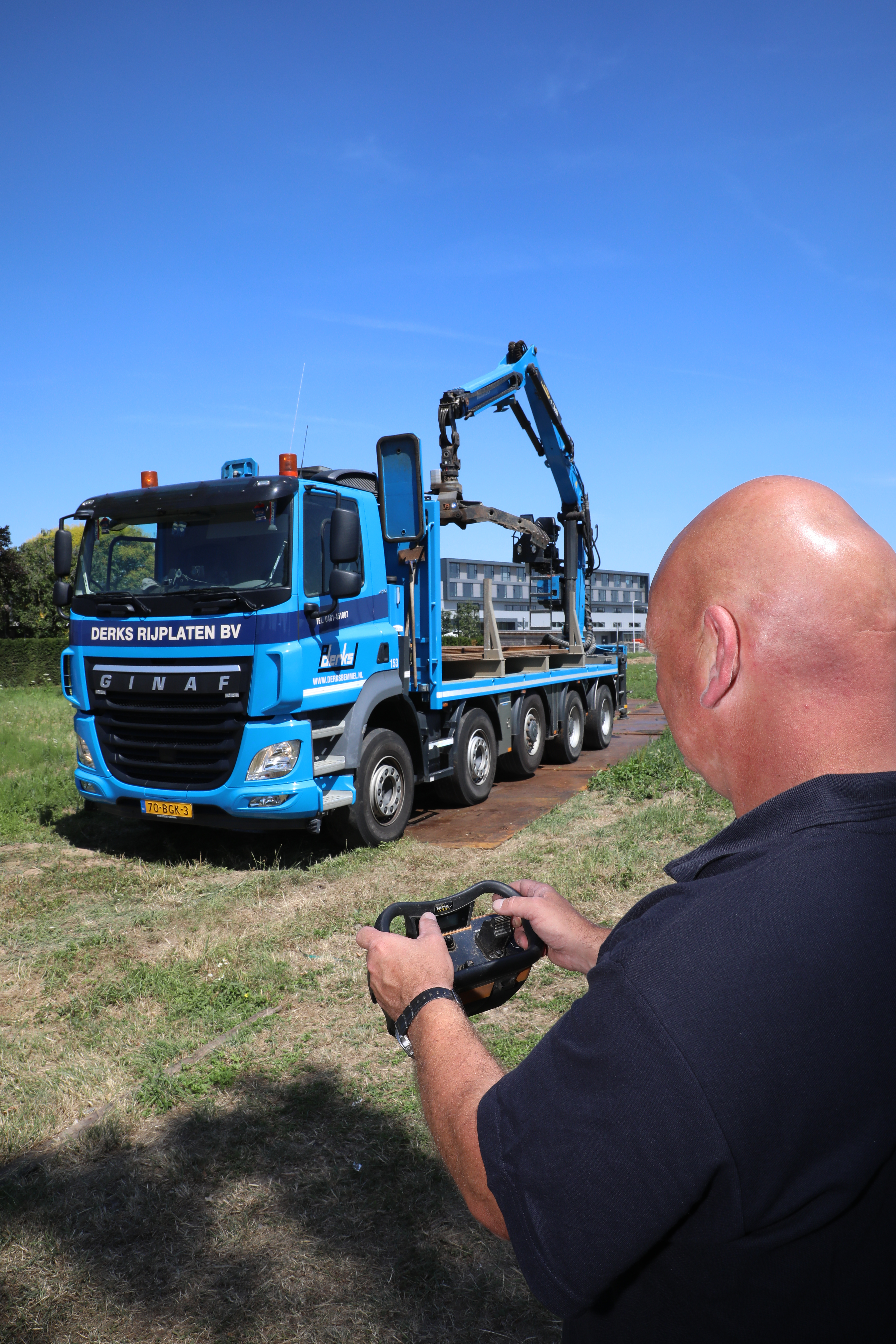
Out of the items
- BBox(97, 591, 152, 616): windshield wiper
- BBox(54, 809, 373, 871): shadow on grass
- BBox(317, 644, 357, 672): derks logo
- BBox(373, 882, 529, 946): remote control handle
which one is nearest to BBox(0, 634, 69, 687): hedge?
BBox(54, 809, 373, 871): shadow on grass

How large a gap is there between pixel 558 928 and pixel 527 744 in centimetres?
923

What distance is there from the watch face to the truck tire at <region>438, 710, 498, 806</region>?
7.64 metres

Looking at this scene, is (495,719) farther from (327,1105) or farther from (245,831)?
(327,1105)

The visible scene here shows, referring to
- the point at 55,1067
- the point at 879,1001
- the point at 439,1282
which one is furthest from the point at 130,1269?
the point at 879,1001

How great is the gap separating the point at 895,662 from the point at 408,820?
755 cm

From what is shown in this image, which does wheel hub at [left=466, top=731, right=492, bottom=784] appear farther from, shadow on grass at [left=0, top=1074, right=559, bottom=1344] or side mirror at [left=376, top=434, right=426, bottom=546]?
shadow on grass at [left=0, top=1074, right=559, bottom=1344]

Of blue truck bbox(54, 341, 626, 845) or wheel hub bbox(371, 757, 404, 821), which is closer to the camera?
blue truck bbox(54, 341, 626, 845)

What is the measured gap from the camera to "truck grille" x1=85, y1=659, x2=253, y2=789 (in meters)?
6.54

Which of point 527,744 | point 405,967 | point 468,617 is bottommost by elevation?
point 527,744

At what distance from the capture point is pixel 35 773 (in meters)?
10.6

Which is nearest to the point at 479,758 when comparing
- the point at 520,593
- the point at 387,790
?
the point at 387,790

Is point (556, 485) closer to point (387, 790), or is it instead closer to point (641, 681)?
point (387, 790)

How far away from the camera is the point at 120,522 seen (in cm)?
716

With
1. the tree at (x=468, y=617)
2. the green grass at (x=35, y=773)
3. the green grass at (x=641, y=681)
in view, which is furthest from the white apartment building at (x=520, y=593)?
the green grass at (x=35, y=773)
